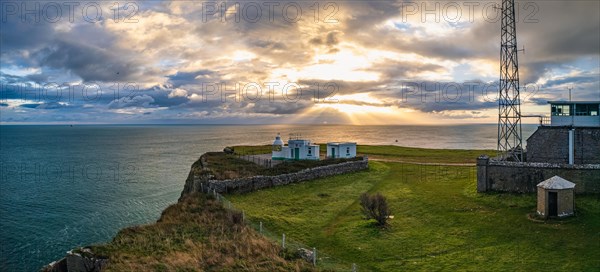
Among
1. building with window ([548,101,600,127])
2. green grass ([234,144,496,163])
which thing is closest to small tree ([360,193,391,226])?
building with window ([548,101,600,127])

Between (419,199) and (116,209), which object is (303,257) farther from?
(116,209)

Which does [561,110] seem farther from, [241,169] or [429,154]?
[429,154]

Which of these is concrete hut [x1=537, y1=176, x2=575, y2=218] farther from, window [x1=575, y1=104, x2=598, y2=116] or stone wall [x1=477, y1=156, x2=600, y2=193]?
window [x1=575, y1=104, x2=598, y2=116]

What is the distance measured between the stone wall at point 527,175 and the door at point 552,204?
579 centimetres

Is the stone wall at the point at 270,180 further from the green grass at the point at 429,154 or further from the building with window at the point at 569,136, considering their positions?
the building with window at the point at 569,136

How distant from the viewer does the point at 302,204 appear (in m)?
29.9

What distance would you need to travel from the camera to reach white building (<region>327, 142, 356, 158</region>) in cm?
5469

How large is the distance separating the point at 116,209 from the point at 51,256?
14.7 m

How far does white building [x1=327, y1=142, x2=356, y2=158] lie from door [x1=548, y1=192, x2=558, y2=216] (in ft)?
106

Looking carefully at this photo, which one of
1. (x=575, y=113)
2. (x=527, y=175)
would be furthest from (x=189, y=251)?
(x=575, y=113)

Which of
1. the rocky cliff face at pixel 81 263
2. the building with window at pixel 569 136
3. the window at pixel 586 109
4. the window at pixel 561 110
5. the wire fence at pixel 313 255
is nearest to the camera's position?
the wire fence at pixel 313 255

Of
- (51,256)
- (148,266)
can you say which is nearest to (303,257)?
(148,266)

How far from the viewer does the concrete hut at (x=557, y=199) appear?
23.5 m

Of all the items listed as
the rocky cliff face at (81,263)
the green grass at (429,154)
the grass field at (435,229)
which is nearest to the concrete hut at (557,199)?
the grass field at (435,229)
